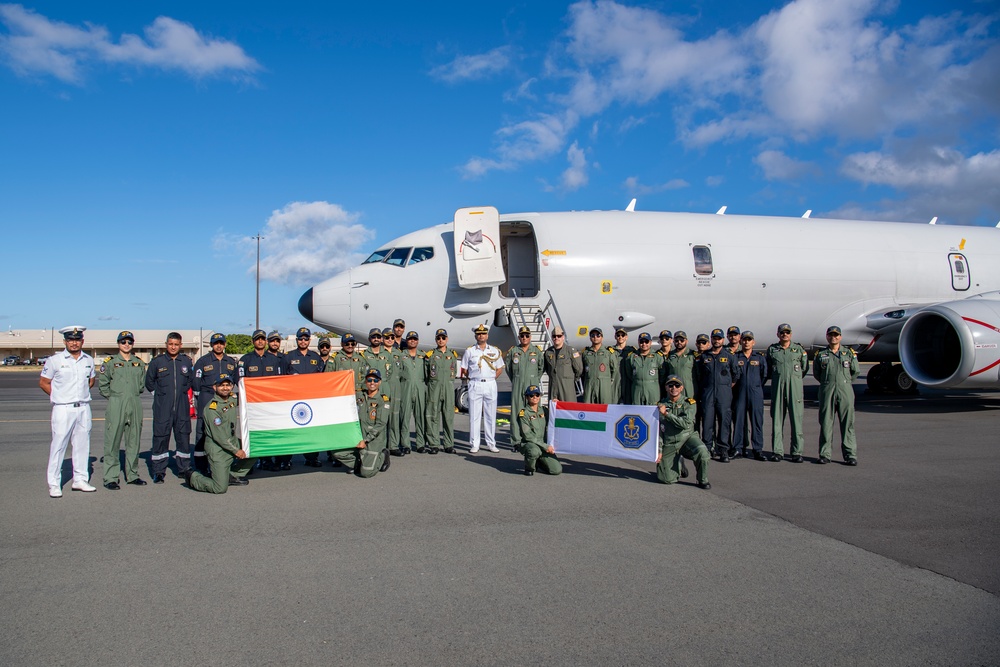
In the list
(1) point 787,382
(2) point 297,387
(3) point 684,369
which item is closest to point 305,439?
(2) point 297,387

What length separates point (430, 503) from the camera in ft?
21.1

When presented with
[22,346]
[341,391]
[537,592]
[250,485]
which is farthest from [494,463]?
[22,346]

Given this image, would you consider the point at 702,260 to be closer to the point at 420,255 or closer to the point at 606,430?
the point at 420,255

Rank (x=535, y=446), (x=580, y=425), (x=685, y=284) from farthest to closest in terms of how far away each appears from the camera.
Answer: (x=685, y=284) → (x=580, y=425) → (x=535, y=446)

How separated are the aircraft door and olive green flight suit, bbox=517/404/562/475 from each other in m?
12.0

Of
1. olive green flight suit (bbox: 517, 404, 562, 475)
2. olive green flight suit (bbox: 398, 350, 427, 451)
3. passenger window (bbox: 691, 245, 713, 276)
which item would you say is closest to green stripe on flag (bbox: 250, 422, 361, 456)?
olive green flight suit (bbox: 398, 350, 427, 451)

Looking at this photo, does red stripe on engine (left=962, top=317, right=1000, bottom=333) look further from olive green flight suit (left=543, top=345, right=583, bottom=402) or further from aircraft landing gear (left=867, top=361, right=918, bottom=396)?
olive green flight suit (left=543, top=345, right=583, bottom=402)

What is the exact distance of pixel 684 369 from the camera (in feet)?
30.1

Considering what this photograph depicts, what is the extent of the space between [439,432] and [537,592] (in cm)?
535

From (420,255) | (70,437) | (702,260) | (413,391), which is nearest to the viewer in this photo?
(70,437)

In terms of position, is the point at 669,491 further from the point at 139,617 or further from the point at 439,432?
the point at 139,617

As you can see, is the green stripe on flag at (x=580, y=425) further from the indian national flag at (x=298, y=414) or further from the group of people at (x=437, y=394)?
the indian national flag at (x=298, y=414)

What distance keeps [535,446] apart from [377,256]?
21.9 feet

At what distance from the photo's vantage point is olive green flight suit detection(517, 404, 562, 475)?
7.70m
